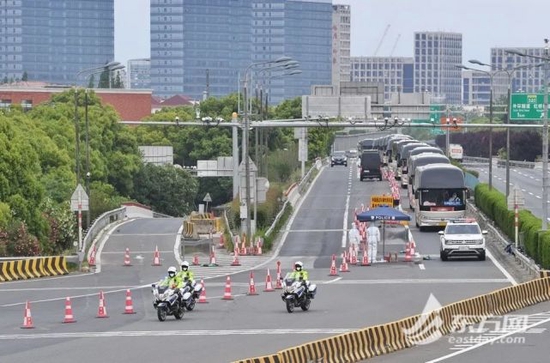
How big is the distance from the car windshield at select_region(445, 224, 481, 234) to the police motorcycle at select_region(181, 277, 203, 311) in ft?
64.8

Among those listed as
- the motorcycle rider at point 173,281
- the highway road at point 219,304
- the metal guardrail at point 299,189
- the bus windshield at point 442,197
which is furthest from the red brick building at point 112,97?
the motorcycle rider at point 173,281

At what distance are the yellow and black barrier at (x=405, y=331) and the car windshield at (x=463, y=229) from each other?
1557cm

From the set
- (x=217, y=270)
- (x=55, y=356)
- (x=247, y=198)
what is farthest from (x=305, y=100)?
(x=55, y=356)

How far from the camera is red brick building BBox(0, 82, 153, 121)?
150625mm

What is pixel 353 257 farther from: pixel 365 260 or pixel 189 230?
pixel 189 230

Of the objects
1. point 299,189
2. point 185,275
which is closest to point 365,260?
point 185,275

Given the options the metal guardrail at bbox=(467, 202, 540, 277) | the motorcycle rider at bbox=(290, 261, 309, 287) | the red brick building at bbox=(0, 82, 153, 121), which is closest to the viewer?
the motorcycle rider at bbox=(290, 261, 309, 287)

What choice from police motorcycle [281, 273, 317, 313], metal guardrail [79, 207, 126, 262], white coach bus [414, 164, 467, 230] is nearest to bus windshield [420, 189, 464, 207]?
white coach bus [414, 164, 467, 230]

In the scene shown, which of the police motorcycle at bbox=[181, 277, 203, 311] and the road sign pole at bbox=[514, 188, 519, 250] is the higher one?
the road sign pole at bbox=[514, 188, 519, 250]

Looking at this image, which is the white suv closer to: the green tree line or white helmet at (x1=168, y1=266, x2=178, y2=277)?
the green tree line

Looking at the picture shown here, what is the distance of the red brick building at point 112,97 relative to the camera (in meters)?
151

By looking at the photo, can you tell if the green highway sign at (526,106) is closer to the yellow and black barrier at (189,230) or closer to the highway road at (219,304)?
the highway road at (219,304)

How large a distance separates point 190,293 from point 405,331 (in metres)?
8.74

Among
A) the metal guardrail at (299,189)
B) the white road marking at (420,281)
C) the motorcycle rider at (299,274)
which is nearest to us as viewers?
the motorcycle rider at (299,274)
